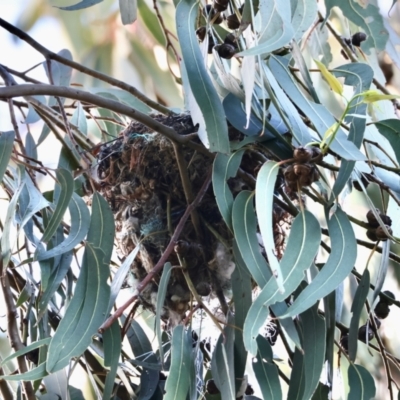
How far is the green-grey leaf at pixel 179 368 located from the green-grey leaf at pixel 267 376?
104 mm

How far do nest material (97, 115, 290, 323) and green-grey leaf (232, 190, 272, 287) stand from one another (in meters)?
0.20

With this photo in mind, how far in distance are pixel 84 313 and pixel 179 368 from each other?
0.15 meters

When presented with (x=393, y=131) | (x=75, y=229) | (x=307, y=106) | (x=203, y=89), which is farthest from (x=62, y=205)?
(x=393, y=131)

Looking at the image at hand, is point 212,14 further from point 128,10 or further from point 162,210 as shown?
point 162,210

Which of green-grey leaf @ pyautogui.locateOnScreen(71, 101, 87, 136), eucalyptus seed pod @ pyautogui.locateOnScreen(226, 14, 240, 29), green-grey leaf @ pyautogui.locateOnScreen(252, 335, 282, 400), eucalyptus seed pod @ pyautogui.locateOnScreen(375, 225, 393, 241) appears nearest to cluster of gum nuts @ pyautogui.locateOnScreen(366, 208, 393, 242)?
eucalyptus seed pod @ pyautogui.locateOnScreen(375, 225, 393, 241)

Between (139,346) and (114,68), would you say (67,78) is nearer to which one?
(139,346)

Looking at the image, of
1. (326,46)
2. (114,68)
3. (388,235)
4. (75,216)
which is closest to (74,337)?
(75,216)

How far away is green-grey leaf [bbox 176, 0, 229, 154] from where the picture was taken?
30.6 inches

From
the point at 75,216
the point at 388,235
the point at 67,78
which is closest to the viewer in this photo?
the point at 388,235

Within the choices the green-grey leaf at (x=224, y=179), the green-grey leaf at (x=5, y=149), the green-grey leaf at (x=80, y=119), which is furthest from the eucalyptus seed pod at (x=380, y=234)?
the green-grey leaf at (x=80, y=119)

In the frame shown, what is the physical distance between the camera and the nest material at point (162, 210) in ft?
3.43

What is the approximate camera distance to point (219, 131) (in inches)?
30.8

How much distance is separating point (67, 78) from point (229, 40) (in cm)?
54

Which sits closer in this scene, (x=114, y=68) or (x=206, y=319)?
(x=206, y=319)
